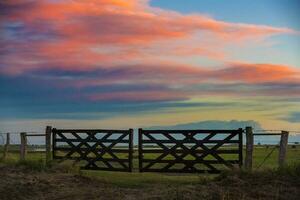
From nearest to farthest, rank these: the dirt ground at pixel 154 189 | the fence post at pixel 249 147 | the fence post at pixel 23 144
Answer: the dirt ground at pixel 154 189 < the fence post at pixel 249 147 < the fence post at pixel 23 144

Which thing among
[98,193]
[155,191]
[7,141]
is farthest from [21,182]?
[7,141]

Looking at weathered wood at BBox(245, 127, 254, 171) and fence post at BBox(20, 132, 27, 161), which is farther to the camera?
fence post at BBox(20, 132, 27, 161)

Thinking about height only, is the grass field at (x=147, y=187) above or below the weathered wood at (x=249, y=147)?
below

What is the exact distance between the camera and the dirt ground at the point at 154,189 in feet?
50.6

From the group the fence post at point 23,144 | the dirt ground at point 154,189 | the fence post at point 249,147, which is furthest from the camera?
the fence post at point 23,144

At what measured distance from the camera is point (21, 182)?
18547 mm

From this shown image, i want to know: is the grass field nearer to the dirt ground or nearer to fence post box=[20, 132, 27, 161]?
the dirt ground

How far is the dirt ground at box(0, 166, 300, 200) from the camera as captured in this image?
50.6ft

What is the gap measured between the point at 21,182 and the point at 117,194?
4187 mm

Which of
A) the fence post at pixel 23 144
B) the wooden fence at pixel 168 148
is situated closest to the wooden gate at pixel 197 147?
the wooden fence at pixel 168 148

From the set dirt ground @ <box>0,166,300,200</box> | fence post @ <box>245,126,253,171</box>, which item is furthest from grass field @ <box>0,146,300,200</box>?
fence post @ <box>245,126,253,171</box>

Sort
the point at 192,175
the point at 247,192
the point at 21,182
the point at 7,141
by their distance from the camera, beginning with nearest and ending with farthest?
1. the point at 247,192
2. the point at 21,182
3. the point at 192,175
4. the point at 7,141

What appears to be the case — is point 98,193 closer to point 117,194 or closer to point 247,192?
point 117,194

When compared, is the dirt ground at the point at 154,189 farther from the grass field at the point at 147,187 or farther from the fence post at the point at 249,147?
the fence post at the point at 249,147
